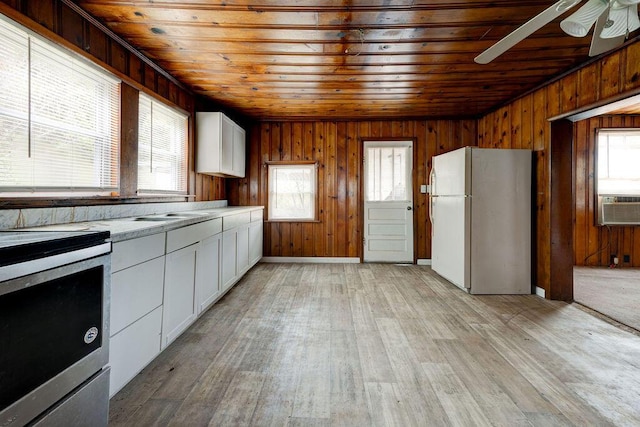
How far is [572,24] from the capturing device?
170cm

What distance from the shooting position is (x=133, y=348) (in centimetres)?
183

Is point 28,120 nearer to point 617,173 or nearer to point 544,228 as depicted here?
point 544,228

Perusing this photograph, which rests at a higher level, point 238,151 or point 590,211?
point 238,151

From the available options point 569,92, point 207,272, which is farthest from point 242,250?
point 569,92

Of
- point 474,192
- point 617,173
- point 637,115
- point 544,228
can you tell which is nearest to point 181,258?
point 474,192

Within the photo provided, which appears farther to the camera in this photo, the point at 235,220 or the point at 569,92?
the point at 235,220

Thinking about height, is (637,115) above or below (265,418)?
above

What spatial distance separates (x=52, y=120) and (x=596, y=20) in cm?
322

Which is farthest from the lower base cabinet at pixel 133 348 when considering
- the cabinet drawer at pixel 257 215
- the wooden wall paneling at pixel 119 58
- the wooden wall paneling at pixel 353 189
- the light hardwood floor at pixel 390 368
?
the wooden wall paneling at pixel 353 189

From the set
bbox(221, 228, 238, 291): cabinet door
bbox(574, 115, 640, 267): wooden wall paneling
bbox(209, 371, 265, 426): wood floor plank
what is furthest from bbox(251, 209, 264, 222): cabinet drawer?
bbox(574, 115, 640, 267): wooden wall paneling

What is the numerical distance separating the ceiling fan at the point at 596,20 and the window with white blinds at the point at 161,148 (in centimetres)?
299

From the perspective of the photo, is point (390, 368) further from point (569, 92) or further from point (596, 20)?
point (569, 92)

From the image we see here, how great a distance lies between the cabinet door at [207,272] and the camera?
2760 millimetres

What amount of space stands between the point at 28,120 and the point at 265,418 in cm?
210
